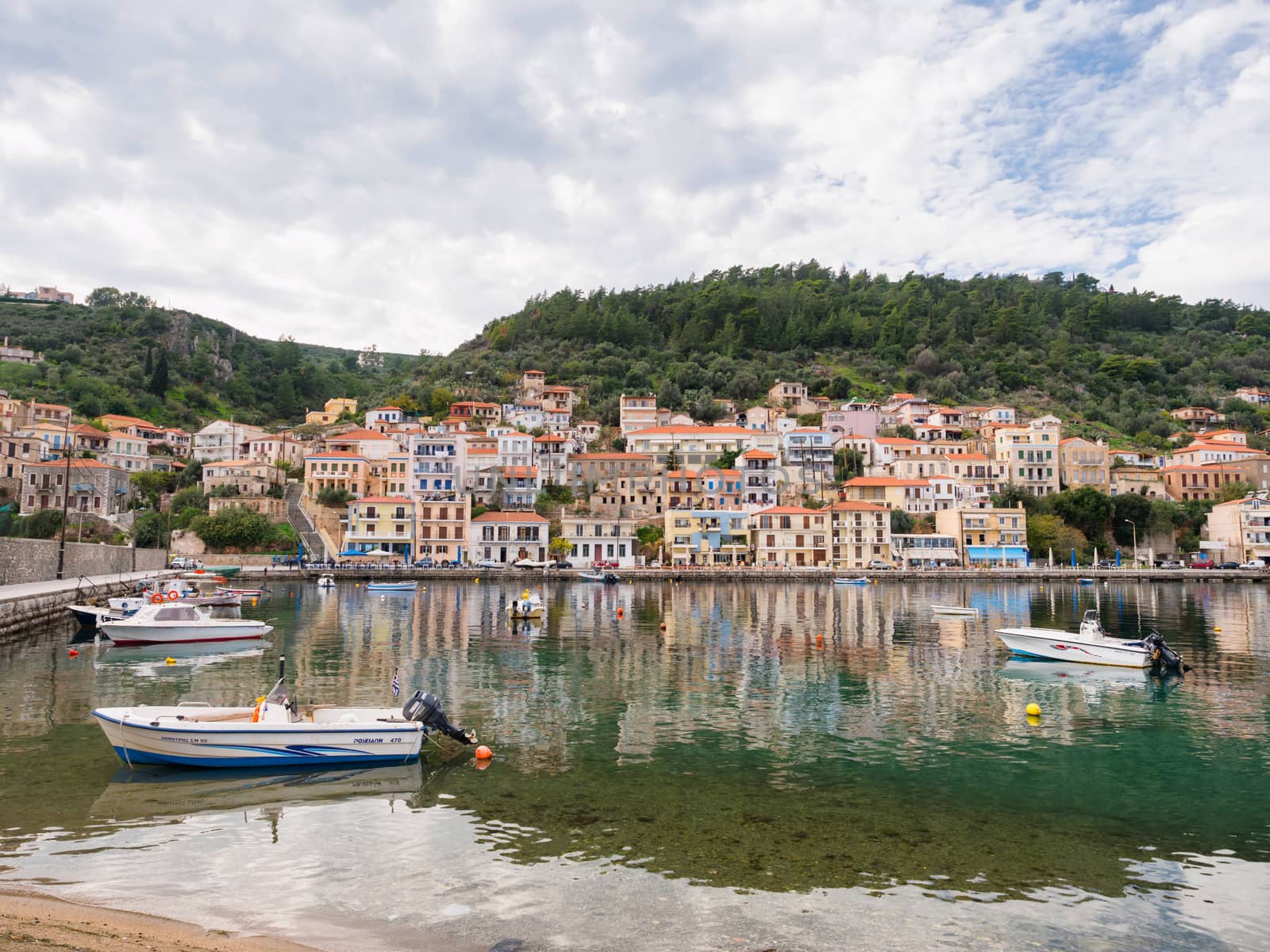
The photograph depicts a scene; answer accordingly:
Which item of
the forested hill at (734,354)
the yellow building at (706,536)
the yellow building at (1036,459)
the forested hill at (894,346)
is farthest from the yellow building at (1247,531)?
the yellow building at (706,536)

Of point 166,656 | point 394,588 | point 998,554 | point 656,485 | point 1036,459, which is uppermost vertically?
point 1036,459

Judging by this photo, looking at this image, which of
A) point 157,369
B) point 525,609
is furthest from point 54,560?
point 157,369

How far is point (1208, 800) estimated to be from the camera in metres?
13.0

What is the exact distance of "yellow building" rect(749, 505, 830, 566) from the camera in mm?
79125

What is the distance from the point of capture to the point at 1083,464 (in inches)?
3666

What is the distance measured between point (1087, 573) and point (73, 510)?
303 ft

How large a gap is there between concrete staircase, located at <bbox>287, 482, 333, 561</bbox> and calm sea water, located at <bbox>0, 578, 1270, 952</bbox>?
54.0 meters

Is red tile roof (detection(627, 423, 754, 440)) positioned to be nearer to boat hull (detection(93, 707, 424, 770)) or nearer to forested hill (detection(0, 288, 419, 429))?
forested hill (detection(0, 288, 419, 429))

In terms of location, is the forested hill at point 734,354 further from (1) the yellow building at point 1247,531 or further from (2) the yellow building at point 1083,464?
(1) the yellow building at point 1247,531

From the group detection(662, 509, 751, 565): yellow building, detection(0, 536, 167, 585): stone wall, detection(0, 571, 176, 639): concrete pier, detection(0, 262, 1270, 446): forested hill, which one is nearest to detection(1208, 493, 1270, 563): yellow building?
detection(0, 262, 1270, 446): forested hill

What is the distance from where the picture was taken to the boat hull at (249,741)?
13.8 metres

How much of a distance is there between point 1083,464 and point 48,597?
3806 inches

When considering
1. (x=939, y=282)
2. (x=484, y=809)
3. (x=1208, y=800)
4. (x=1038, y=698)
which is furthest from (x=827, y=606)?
(x=939, y=282)

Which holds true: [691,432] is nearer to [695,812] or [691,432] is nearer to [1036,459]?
[1036,459]
